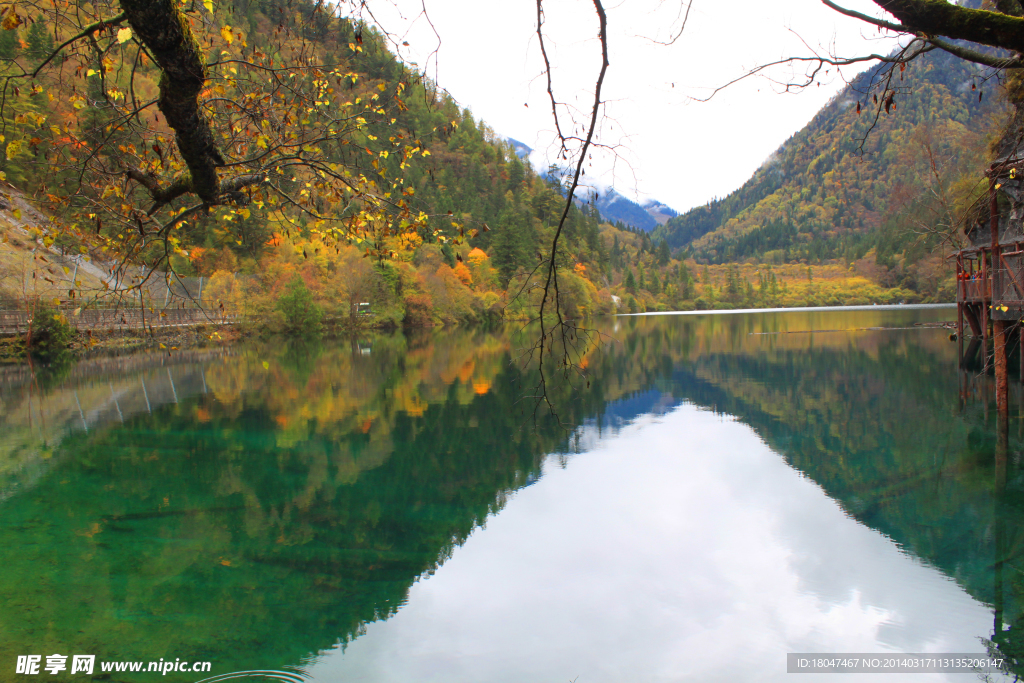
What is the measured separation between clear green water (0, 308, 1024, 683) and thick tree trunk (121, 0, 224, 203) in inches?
162

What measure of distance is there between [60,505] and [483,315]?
57.4 metres

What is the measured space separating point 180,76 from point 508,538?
21.4 ft

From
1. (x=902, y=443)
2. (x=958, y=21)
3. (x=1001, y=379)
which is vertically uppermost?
(x=958, y=21)

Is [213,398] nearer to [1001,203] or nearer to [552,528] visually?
[552,528]

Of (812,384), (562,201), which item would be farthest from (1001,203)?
(562,201)

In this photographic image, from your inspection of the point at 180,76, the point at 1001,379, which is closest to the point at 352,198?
the point at 180,76

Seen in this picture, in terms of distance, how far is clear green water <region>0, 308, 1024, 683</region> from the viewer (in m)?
5.41

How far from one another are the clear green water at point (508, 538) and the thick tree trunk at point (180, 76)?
4120mm

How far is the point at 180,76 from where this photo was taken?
298cm

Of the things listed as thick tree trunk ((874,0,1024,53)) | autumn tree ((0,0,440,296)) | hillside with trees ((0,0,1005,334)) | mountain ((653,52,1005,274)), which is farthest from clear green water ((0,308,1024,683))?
mountain ((653,52,1005,274))

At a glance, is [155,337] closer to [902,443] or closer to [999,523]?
[902,443]

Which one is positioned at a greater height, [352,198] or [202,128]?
[202,128]

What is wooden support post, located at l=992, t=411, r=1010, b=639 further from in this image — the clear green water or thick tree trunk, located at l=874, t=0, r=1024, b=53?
thick tree trunk, located at l=874, t=0, r=1024, b=53

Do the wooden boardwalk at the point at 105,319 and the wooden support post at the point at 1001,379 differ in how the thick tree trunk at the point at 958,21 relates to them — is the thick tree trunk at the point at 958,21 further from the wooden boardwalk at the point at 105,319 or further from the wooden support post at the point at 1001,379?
the wooden boardwalk at the point at 105,319
